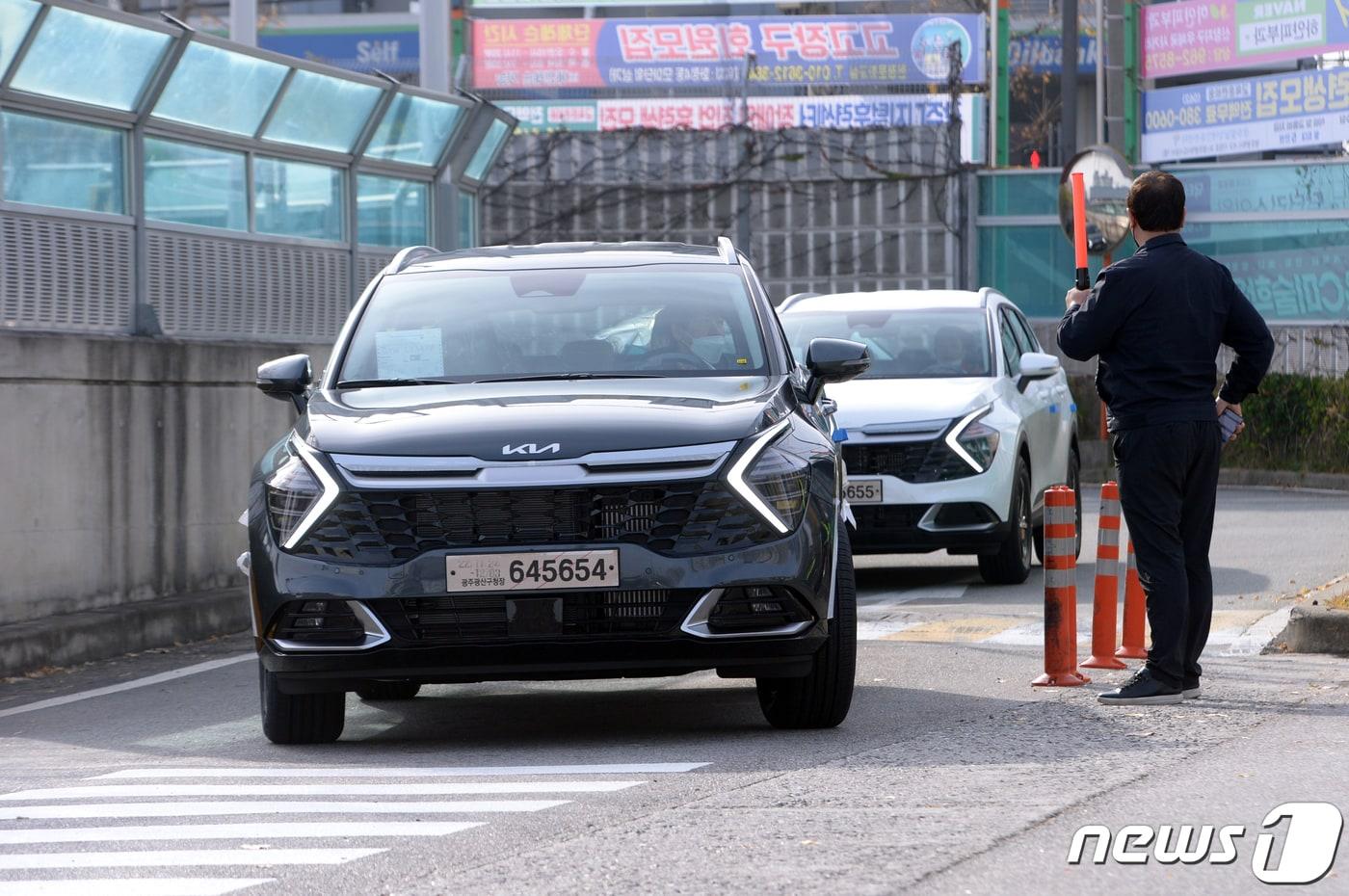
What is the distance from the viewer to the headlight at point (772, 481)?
7.41 m

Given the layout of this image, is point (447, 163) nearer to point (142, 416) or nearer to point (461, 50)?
point (142, 416)

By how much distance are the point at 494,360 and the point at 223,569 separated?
15.8ft

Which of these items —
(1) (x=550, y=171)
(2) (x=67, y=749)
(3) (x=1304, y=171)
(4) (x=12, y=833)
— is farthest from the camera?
(1) (x=550, y=171)

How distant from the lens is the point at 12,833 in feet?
21.0

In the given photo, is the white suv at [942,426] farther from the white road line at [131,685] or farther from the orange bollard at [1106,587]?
the white road line at [131,685]

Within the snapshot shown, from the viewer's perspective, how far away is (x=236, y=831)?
20.5ft

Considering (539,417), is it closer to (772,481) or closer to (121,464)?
(772,481)

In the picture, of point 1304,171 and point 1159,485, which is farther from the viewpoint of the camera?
point 1304,171

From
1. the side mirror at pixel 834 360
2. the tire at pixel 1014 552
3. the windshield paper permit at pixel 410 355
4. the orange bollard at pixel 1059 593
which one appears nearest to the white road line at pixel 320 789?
the windshield paper permit at pixel 410 355

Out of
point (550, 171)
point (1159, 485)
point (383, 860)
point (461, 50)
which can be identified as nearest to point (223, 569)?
point (1159, 485)

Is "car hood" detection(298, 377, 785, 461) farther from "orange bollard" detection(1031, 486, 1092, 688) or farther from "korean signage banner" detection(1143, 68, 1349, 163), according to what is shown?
"korean signage banner" detection(1143, 68, 1349, 163)

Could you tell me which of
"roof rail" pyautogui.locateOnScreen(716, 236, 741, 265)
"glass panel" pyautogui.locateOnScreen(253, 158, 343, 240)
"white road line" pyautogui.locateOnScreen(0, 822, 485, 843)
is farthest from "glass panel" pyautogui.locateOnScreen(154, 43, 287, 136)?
"white road line" pyautogui.locateOnScreen(0, 822, 485, 843)

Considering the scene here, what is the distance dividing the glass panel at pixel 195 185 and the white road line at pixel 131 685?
3.02 m

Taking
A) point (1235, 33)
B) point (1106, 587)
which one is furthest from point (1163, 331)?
point (1235, 33)
